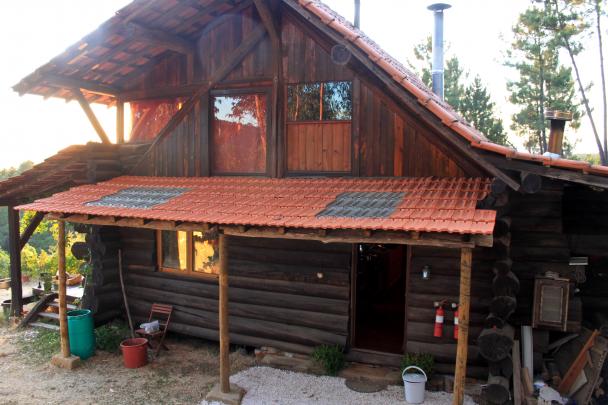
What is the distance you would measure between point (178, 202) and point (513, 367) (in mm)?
6217

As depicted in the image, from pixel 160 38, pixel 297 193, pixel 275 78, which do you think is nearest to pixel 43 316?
pixel 160 38

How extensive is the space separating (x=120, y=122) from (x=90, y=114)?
903 mm

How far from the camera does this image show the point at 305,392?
7.86 metres

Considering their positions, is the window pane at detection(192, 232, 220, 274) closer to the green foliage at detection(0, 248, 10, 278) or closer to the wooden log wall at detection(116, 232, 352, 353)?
the wooden log wall at detection(116, 232, 352, 353)

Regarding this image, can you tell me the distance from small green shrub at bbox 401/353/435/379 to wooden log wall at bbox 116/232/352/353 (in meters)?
1.20

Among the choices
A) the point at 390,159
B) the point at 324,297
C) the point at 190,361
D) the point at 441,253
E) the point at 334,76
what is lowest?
the point at 190,361

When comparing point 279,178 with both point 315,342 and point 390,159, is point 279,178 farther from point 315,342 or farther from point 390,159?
point 315,342

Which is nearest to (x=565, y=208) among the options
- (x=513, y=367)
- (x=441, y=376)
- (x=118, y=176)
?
(x=513, y=367)

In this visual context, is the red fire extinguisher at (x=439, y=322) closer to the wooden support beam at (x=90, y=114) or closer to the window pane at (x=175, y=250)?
the window pane at (x=175, y=250)

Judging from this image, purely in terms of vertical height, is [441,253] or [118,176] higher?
[118,176]

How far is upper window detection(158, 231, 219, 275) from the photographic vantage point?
10180mm

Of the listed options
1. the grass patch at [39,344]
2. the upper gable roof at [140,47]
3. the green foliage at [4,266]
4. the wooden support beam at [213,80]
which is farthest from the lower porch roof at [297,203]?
the green foliage at [4,266]

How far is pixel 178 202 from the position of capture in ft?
27.7

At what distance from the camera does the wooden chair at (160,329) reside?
983 cm
